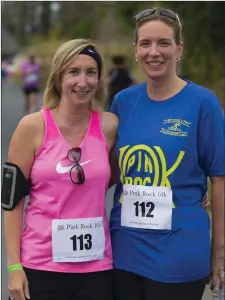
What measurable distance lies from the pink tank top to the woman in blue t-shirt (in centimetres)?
11

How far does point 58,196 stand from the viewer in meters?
2.97

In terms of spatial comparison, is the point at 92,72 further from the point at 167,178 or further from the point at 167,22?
the point at 167,178

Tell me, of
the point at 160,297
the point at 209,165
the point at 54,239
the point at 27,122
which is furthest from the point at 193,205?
the point at 27,122

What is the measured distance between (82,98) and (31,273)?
2.65ft

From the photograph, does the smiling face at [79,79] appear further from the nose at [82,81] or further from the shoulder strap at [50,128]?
the shoulder strap at [50,128]

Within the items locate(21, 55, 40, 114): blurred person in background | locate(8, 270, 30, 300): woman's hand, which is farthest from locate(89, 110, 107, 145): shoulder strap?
locate(21, 55, 40, 114): blurred person in background

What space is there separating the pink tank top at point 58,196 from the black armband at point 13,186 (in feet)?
0.14

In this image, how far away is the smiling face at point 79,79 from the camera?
3021mm

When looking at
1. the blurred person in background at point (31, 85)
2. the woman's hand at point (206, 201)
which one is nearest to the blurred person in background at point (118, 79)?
the blurred person in background at point (31, 85)

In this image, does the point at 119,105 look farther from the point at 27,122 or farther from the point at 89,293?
the point at 89,293

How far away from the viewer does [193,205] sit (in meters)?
2.96

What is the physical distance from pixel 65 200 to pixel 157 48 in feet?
2.52

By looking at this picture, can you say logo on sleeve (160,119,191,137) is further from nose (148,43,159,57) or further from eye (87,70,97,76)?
eye (87,70,97,76)

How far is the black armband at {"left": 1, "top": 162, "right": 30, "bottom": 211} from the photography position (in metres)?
3.04
